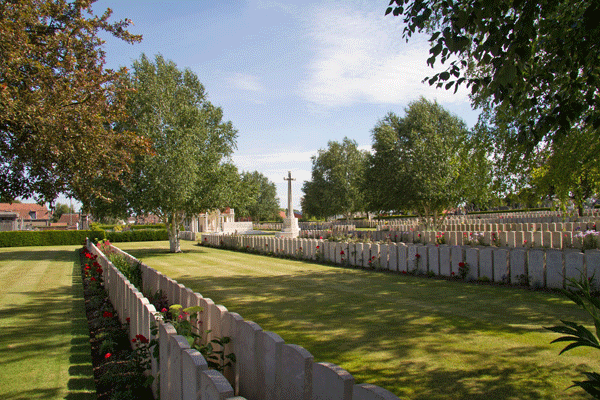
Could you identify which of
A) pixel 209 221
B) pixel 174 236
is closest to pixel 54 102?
pixel 174 236

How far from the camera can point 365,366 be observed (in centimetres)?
438

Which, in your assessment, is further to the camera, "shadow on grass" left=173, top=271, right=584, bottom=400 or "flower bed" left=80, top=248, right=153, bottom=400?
"shadow on grass" left=173, top=271, right=584, bottom=400

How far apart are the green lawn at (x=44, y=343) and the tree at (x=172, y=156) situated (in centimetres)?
722

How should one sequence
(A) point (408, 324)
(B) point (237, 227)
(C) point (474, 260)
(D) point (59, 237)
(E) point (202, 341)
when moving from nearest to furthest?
(E) point (202, 341) < (A) point (408, 324) < (C) point (474, 260) < (D) point (59, 237) < (B) point (237, 227)

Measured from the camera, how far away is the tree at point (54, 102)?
28.6ft

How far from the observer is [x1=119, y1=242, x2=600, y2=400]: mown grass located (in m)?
3.92

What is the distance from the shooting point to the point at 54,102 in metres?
9.31

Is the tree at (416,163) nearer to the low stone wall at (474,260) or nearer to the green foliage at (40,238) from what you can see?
the low stone wall at (474,260)

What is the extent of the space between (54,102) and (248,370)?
8966 mm

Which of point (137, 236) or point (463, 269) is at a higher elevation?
point (463, 269)

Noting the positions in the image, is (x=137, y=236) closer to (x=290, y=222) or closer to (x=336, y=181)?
(x=290, y=222)

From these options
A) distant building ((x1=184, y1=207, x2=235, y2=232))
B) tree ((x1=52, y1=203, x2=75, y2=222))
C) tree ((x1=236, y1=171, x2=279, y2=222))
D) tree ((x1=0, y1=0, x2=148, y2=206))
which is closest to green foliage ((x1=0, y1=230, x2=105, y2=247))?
distant building ((x1=184, y1=207, x2=235, y2=232))

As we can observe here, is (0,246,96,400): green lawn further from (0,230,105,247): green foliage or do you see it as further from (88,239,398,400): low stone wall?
(0,230,105,247): green foliage

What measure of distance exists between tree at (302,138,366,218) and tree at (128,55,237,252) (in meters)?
30.7
